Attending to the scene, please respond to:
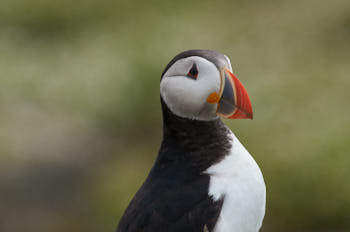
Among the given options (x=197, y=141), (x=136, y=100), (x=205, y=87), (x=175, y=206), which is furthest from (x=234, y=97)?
(x=136, y=100)

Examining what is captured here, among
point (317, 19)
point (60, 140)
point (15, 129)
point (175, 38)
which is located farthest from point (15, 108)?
point (317, 19)

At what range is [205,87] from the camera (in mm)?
1888

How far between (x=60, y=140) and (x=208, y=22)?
2.58m

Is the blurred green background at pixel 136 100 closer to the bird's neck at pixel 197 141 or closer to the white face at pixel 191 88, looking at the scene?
the bird's neck at pixel 197 141

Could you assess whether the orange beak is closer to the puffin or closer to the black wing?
the puffin

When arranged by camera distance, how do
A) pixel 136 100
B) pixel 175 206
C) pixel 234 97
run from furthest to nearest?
1. pixel 136 100
2. pixel 175 206
3. pixel 234 97

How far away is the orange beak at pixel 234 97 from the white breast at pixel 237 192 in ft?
0.68

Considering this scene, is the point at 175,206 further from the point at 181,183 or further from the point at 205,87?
the point at 205,87

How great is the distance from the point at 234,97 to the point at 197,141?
0.88 feet

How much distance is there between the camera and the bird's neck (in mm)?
2029

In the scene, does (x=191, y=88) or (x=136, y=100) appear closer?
(x=191, y=88)

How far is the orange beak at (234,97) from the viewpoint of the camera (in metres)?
1.84

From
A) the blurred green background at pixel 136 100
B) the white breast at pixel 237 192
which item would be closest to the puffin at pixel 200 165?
the white breast at pixel 237 192

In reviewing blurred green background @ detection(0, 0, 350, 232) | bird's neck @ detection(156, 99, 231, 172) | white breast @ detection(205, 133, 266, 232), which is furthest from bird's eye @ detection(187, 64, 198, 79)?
blurred green background @ detection(0, 0, 350, 232)
